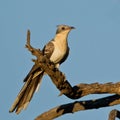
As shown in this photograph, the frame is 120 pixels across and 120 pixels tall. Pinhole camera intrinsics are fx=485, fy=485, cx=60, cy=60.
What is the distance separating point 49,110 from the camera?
7488mm

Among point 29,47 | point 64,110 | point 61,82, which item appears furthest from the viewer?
point 64,110

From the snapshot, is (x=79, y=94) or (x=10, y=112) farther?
(x=10, y=112)

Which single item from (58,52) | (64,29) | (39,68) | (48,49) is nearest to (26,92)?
(39,68)

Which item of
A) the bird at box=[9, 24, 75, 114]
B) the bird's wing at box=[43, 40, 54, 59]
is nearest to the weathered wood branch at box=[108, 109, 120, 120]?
the bird at box=[9, 24, 75, 114]

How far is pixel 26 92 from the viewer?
336 inches

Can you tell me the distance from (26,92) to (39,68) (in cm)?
53

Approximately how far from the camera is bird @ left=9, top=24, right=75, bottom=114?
834 cm

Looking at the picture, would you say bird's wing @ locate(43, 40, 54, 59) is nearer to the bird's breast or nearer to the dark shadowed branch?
the bird's breast

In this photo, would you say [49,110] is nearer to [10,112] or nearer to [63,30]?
[10,112]

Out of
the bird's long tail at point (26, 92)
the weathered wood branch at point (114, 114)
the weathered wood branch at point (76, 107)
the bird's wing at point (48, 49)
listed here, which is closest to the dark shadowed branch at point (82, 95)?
the weathered wood branch at point (76, 107)

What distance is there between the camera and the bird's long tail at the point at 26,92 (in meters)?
8.25

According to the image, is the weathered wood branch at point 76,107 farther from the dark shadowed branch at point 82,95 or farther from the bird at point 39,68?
the bird at point 39,68

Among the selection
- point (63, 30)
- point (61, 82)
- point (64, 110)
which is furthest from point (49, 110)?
point (63, 30)

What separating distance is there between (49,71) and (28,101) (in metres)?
1.69
